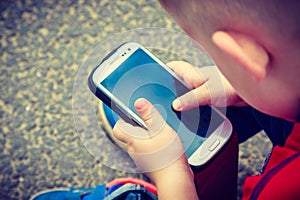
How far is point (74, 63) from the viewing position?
1.05m

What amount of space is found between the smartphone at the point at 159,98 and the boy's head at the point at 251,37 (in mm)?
227

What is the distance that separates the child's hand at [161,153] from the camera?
69 cm

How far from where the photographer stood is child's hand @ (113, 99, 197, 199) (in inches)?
27.1

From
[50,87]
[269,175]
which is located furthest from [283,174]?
[50,87]

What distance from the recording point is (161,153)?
2.35ft

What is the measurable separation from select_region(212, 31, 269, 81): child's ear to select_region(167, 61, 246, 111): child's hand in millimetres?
291

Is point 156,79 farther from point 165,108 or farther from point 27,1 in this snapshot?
point 27,1

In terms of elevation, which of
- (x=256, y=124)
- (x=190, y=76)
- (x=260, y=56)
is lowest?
(x=256, y=124)

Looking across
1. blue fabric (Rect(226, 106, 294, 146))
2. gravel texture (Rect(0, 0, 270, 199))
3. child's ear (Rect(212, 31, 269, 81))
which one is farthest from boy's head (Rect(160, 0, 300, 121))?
gravel texture (Rect(0, 0, 270, 199))

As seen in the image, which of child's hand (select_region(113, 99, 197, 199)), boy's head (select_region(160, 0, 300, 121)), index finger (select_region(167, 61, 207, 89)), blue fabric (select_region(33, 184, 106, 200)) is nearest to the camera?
boy's head (select_region(160, 0, 300, 121))

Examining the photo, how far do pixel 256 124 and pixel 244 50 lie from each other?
1.31 feet

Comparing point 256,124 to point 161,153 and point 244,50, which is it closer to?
point 161,153

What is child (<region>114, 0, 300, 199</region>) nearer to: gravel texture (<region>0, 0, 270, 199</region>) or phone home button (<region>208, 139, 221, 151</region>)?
phone home button (<region>208, 139, 221, 151</region>)

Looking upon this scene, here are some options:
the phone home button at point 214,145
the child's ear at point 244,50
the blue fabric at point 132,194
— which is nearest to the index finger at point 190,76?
the phone home button at point 214,145
